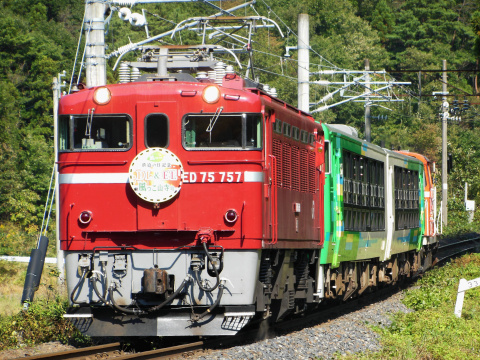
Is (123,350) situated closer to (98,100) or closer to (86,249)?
(86,249)

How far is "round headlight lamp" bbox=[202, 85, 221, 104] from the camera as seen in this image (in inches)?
461

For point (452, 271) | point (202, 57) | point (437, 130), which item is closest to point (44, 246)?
point (202, 57)

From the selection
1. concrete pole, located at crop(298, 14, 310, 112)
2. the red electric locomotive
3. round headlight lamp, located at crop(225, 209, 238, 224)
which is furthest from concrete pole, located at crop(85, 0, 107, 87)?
concrete pole, located at crop(298, 14, 310, 112)

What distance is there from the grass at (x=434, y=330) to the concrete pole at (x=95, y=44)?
243 inches

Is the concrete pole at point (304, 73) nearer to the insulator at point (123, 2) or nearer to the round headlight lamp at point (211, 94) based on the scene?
the insulator at point (123, 2)

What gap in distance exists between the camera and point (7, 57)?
63.6 meters

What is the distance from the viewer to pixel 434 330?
13547 millimetres

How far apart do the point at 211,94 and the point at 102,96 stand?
4.63 feet

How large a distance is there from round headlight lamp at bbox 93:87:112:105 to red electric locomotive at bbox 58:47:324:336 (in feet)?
0.05

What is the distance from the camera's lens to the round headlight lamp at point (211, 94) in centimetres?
1171

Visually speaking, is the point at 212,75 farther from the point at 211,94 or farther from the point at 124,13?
the point at 124,13

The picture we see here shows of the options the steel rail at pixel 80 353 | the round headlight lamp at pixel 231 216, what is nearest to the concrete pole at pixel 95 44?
the round headlight lamp at pixel 231 216

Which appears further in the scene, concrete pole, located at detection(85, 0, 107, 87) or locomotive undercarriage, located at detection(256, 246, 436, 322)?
concrete pole, located at detection(85, 0, 107, 87)

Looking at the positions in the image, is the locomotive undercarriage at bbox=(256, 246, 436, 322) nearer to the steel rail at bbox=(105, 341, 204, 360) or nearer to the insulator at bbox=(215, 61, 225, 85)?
the steel rail at bbox=(105, 341, 204, 360)
